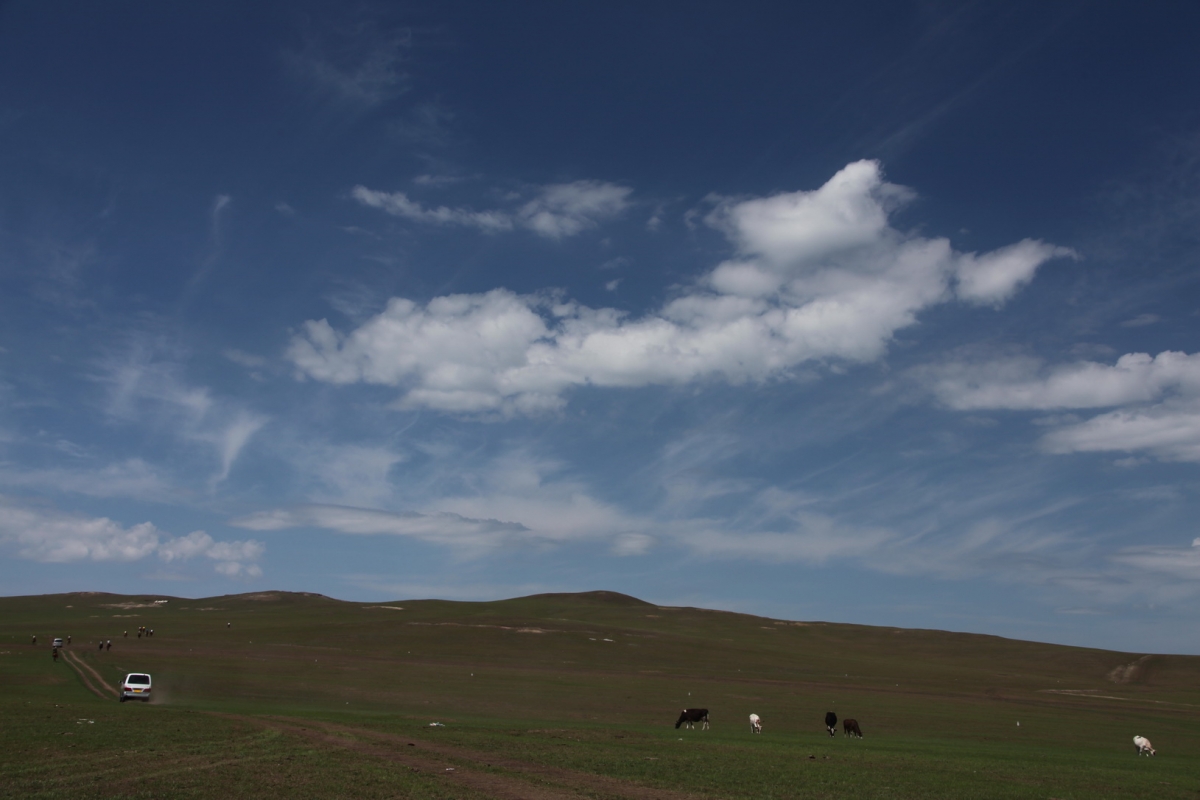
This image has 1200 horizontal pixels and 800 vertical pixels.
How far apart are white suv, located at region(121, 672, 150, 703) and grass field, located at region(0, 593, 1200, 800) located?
1277 mm

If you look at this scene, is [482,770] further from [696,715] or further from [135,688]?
[135,688]

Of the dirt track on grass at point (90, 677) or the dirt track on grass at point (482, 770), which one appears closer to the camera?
the dirt track on grass at point (482, 770)

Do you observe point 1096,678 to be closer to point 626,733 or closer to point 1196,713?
point 1196,713

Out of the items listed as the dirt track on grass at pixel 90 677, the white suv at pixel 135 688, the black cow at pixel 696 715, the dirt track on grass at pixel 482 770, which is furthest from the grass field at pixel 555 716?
the black cow at pixel 696 715

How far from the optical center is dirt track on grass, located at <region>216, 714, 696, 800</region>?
20.9 metres

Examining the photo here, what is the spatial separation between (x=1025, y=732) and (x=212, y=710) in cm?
4859

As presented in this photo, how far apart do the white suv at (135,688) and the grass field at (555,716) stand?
50.3 inches

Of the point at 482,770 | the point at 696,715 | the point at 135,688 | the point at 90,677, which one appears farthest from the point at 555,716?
the point at 90,677

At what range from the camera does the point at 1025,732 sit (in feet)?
160

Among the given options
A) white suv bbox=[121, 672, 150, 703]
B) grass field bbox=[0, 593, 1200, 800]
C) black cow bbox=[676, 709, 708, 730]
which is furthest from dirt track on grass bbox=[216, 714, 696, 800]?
black cow bbox=[676, 709, 708, 730]

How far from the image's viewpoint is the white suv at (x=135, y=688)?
4469 centimetres

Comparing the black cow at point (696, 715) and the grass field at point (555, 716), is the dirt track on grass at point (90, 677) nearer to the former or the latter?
the grass field at point (555, 716)

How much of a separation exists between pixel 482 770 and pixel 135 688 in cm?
3195

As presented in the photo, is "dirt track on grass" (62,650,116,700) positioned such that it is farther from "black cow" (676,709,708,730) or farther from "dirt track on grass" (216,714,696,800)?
"black cow" (676,709,708,730)
